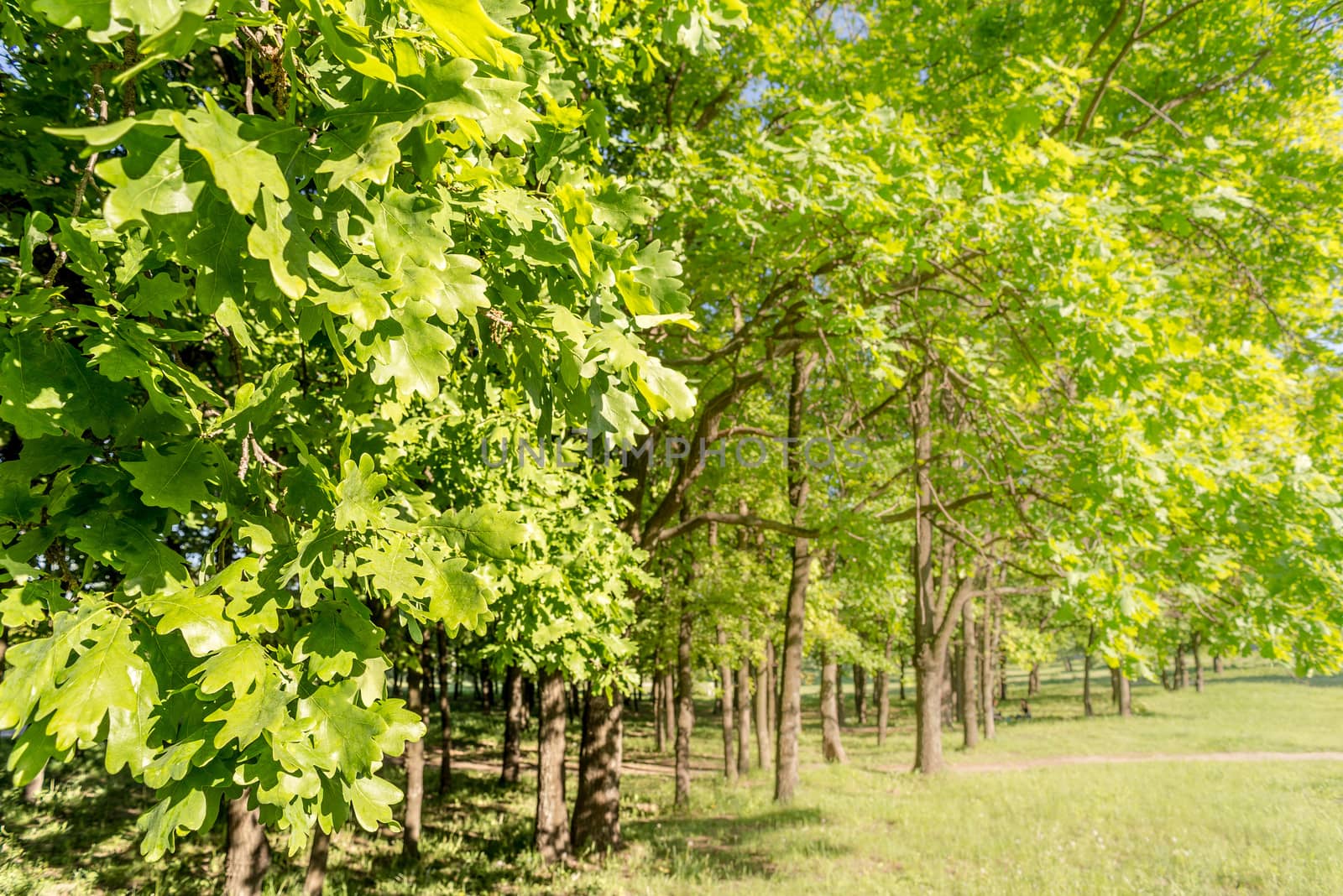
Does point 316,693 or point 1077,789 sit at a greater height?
point 316,693

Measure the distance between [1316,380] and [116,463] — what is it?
8941mm

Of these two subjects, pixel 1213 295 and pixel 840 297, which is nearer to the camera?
pixel 840 297

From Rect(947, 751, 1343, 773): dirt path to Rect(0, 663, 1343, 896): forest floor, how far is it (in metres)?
0.15

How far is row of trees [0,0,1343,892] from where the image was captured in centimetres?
152

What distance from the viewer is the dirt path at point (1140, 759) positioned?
18.3m

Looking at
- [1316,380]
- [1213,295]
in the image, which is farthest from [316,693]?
[1213,295]

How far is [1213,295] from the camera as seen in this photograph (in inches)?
336

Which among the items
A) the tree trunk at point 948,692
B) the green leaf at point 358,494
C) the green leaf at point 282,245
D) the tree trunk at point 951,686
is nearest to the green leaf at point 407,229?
the green leaf at point 282,245

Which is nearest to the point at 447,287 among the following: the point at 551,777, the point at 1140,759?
the point at 551,777

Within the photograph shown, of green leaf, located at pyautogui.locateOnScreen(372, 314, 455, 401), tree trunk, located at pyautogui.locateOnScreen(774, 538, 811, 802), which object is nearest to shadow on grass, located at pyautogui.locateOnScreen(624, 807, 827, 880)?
tree trunk, located at pyautogui.locateOnScreen(774, 538, 811, 802)

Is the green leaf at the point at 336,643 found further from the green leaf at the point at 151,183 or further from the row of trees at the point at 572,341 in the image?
the green leaf at the point at 151,183

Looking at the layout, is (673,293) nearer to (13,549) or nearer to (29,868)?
(13,549)

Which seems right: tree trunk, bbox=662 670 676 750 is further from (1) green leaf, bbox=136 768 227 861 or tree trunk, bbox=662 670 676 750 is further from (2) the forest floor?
(1) green leaf, bbox=136 768 227 861

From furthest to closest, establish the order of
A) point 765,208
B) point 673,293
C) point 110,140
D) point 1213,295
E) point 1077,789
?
point 1077,789, point 1213,295, point 765,208, point 673,293, point 110,140
